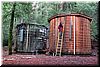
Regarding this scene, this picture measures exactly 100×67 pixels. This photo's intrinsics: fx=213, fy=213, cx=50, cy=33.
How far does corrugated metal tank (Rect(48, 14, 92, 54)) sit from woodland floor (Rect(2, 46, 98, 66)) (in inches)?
10.6

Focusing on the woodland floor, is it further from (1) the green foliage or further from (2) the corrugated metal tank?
(1) the green foliage

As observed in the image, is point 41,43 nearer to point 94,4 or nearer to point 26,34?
point 26,34

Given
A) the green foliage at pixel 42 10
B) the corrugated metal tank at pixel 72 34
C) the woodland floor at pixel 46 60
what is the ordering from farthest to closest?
the corrugated metal tank at pixel 72 34 < the green foliage at pixel 42 10 < the woodland floor at pixel 46 60

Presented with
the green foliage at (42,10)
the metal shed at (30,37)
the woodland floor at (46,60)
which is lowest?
the woodland floor at (46,60)

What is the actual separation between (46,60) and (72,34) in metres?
1.18

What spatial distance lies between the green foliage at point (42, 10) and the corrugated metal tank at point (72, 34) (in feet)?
0.61

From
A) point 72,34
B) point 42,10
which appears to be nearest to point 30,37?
point 42,10

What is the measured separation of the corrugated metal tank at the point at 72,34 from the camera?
6672 mm

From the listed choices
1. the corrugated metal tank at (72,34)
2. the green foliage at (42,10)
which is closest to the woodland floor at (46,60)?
the corrugated metal tank at (72,34)

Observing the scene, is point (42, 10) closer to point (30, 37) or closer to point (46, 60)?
point (30, 37)

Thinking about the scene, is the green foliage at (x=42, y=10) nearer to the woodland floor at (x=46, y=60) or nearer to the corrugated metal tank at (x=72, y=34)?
the corrugated metal tank at (x=72, y=34)

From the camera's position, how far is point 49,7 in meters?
6.48

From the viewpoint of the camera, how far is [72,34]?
6703 millimetres

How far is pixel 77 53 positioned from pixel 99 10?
1472 millimetres
